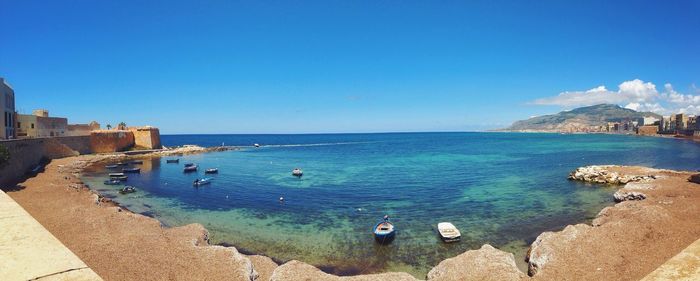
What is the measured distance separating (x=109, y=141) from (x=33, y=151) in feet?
122

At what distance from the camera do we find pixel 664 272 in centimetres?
551

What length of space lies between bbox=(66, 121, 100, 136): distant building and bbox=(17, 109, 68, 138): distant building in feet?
10.8

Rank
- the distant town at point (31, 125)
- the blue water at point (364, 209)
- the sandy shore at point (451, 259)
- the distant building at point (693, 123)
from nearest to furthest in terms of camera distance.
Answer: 1. the sandy shore at point (451, 259)
2. the blue water at point (364, 209)
3. the distant town at point (31, 125)
4. the distant building at point (693, 123)

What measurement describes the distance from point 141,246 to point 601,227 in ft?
86.3

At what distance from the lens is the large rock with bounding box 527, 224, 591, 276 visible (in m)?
16.9

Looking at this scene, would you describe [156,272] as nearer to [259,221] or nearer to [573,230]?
[259,221]

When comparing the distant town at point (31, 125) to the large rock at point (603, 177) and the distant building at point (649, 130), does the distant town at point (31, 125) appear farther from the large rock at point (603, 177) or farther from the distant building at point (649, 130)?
the distant building at point (649, 130)

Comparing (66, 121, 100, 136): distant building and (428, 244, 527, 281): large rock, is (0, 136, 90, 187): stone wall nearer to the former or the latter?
(66, 121, 100, 136): distant building

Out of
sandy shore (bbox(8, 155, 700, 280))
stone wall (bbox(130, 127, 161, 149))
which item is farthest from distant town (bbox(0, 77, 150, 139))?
sandy shore (bbox(8, 155, 700, 280))

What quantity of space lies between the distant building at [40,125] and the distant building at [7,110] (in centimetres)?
635

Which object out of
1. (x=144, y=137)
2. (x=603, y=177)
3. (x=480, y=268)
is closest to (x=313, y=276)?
(x=480, y=268)

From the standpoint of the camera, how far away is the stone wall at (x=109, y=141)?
81.8m

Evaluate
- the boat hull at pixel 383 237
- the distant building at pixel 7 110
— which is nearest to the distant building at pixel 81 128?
the distant building at pixel 7 110

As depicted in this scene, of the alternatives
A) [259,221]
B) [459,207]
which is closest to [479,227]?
[459,207]
